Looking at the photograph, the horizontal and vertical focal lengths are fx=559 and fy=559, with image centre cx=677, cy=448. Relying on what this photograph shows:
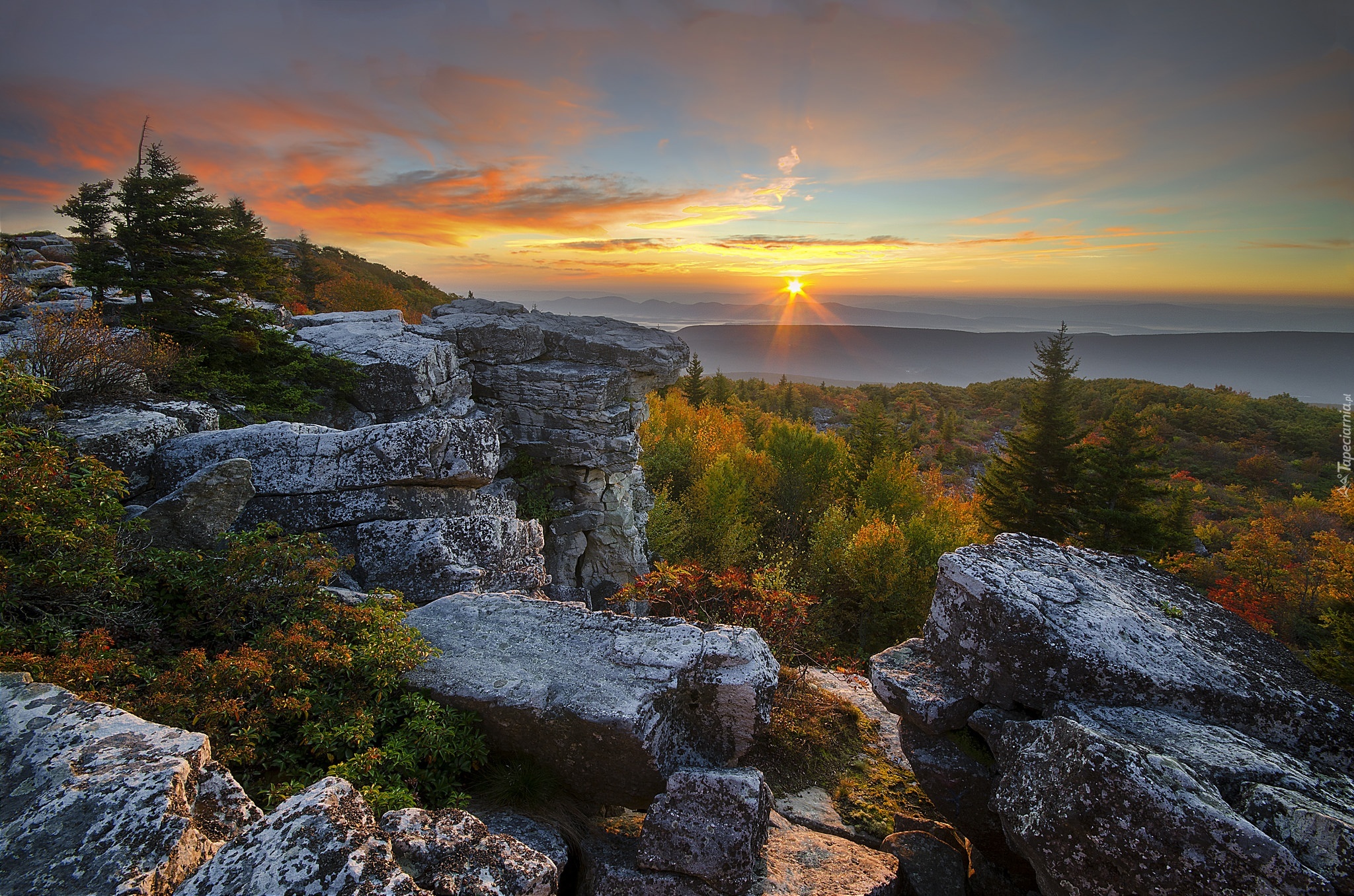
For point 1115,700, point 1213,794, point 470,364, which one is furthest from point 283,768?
point 470,364

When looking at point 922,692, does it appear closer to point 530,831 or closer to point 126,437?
point 530,831

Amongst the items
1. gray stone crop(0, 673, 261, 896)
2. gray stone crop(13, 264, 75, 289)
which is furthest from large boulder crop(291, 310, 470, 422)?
gray stone crop(0, 673, 261, 896)

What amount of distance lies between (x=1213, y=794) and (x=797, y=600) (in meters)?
7.89

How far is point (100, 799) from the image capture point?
358 centimetres

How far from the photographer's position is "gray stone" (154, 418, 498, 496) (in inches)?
370

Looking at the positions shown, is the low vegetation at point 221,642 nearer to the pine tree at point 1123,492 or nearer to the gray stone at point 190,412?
the gray stone at point 190,412

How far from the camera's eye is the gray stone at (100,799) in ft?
10.7

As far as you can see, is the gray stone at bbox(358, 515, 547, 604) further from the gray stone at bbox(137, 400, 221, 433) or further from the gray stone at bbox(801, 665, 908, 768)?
the gray stone at bbox(801, 665, 908, 768)

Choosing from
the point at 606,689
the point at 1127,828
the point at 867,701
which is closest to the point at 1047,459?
the point at 867,701

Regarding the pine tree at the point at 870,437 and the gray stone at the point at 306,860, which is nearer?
the gray stone at the point at 306,860

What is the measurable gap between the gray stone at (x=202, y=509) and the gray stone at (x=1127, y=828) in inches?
391

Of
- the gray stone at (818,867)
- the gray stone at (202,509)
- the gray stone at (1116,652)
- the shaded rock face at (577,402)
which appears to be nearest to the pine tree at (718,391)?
the shaded rock face at (577,402)

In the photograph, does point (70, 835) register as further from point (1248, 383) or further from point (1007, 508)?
point (1248, 383)

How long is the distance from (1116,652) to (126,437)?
14.5 m
